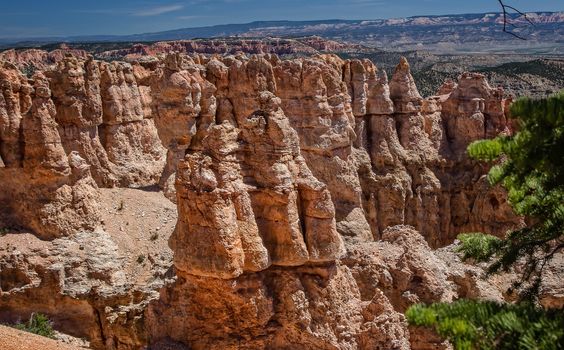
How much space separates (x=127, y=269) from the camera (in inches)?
857

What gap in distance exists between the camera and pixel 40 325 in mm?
18609

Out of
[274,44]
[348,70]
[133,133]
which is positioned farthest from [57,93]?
[274,44]

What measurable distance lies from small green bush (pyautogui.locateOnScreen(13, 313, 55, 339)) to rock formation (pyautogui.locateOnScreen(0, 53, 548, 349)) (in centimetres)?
99

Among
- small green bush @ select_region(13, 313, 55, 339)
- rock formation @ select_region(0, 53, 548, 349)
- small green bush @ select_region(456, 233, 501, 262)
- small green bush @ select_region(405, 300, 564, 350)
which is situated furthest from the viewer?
small green bush @ select_region(13, 313, 55, 339)

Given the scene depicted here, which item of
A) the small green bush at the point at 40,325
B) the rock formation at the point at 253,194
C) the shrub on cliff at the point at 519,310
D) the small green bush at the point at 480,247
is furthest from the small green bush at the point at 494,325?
the small green bush at the point at 40,325

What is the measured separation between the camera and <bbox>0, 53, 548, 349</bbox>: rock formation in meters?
12.4

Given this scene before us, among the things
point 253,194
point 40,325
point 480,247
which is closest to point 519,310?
point 480,247

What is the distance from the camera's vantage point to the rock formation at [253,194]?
488 inches

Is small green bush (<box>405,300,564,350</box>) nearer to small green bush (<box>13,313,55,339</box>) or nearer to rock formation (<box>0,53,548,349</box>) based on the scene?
rock formation (<box>0,53,548,349</box>)

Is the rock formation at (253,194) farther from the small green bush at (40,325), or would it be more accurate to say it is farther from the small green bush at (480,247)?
the small green bush at (480,247)

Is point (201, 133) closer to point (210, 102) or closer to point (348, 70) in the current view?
point (210, 102)

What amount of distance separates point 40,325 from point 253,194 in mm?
9630

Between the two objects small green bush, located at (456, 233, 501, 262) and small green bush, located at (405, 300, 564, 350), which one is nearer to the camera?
small green bush, located at (405, 300, 564, 350)

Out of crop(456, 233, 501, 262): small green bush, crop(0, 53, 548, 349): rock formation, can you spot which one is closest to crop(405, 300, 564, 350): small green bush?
crop(456, 233, 501, 262): small green bush
